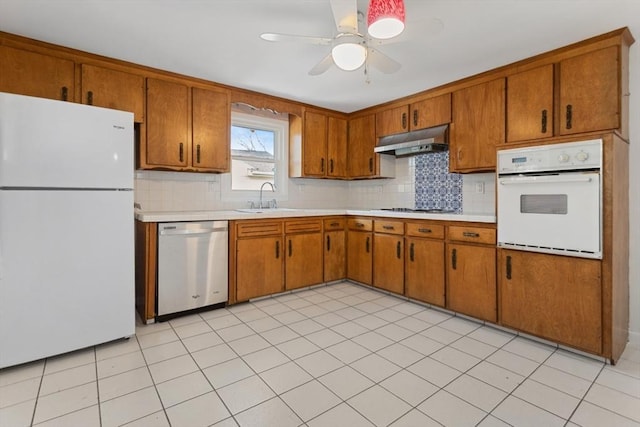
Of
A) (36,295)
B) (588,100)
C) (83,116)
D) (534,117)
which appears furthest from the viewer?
(534,117)

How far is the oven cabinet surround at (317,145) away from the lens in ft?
13.8

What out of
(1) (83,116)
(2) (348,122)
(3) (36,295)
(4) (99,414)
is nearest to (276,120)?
(2) (348,122)

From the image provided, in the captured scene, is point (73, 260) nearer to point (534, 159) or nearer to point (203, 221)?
point (203, 221)

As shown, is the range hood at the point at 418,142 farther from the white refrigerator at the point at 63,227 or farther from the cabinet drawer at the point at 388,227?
the white refrigerator at the point at 63,227

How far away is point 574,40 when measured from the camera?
2.42 metres

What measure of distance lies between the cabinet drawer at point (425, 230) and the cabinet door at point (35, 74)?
3.26 metres

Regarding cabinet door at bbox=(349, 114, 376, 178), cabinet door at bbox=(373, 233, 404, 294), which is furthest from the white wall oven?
cabinet door at bbox=(349, 114, 376, 178)

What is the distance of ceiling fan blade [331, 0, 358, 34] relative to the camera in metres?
1.67

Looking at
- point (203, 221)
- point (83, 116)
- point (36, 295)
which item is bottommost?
point (36, 295)

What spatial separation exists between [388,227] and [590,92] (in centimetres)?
203

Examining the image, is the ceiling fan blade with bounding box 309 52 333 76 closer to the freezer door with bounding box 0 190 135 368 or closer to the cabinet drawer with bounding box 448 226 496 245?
the freezer door with bounding box 0 190 135 368

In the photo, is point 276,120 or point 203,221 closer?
point 203,221

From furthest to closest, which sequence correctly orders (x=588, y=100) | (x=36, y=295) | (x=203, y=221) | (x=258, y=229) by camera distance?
1. (x=258, y=229)
2. (x=203, y=221)
3. (x=588, y=100)
4. (x=36, y=295)

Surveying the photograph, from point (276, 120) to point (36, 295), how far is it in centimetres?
305
